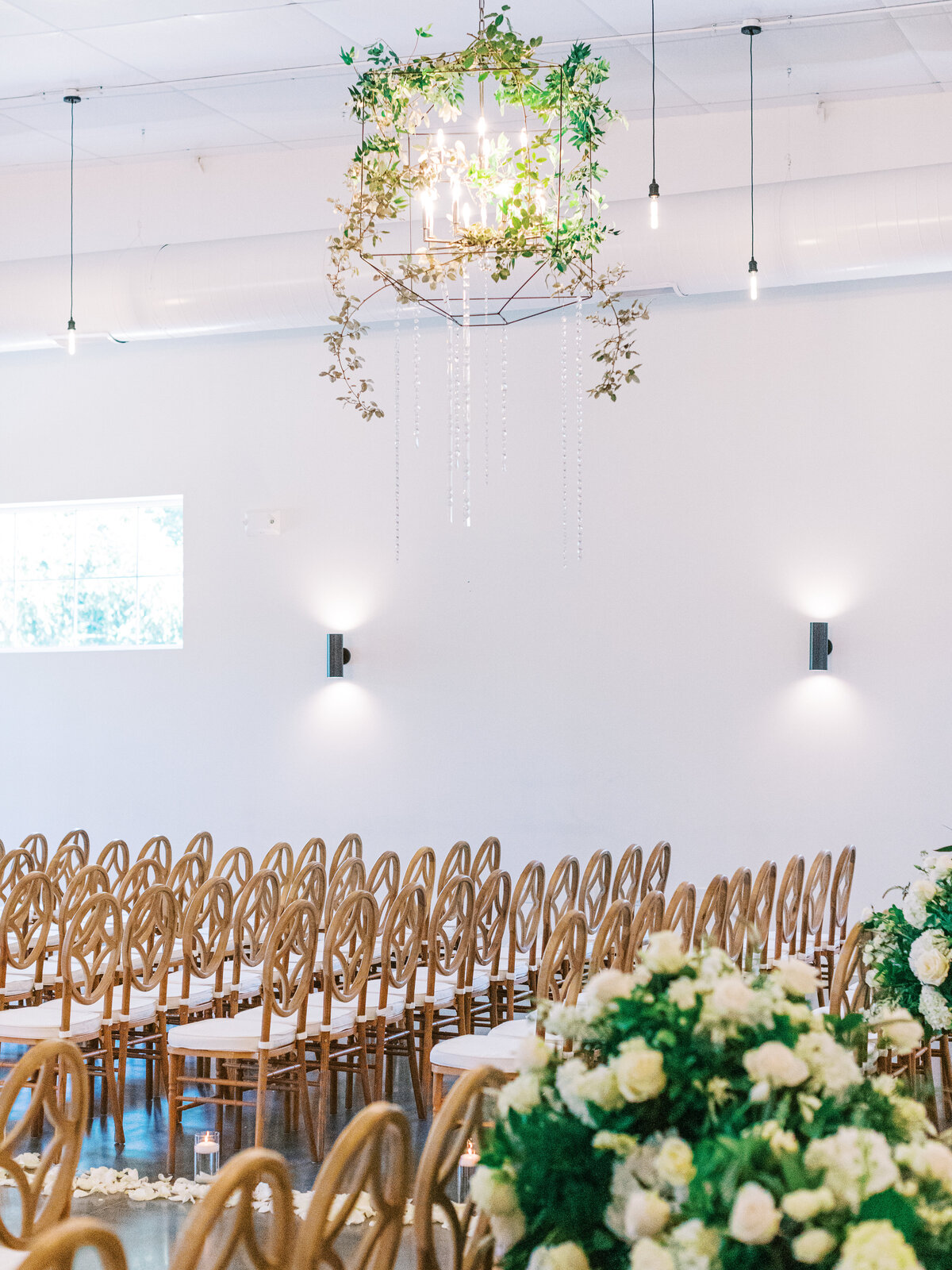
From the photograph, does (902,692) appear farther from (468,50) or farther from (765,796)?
(468,50)

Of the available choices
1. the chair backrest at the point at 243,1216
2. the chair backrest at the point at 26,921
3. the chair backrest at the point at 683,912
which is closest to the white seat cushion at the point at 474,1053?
the chair backrest at the point at 683,912

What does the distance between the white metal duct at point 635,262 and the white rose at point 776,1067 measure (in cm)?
691

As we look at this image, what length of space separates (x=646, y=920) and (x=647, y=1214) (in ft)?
12.7

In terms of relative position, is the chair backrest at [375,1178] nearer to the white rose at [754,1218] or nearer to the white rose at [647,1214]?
the white rose at [647,1214]

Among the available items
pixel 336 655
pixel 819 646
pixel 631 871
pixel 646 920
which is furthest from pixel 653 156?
pixel 646 920

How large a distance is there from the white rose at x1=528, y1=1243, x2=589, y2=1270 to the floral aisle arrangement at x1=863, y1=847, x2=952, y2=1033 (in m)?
2.71

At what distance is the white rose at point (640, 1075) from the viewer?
203 cm

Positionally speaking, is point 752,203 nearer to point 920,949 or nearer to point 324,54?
point 324,54

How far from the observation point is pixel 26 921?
6648 millimetres

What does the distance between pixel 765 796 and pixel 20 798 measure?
5.69 m

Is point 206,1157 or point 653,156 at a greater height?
point 653,156

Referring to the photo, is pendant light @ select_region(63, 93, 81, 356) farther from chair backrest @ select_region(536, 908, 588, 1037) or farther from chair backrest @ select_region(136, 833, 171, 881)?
chair backrest @ select_region(536, 908, 588, 1037)

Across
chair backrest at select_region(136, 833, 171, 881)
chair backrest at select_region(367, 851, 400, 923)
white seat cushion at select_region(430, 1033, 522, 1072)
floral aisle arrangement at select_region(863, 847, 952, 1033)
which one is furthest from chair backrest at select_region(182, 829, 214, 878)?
floral aisle arrangement at select_region(863, 847, 952, 1033)

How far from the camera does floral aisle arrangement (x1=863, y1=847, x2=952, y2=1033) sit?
175 inches
